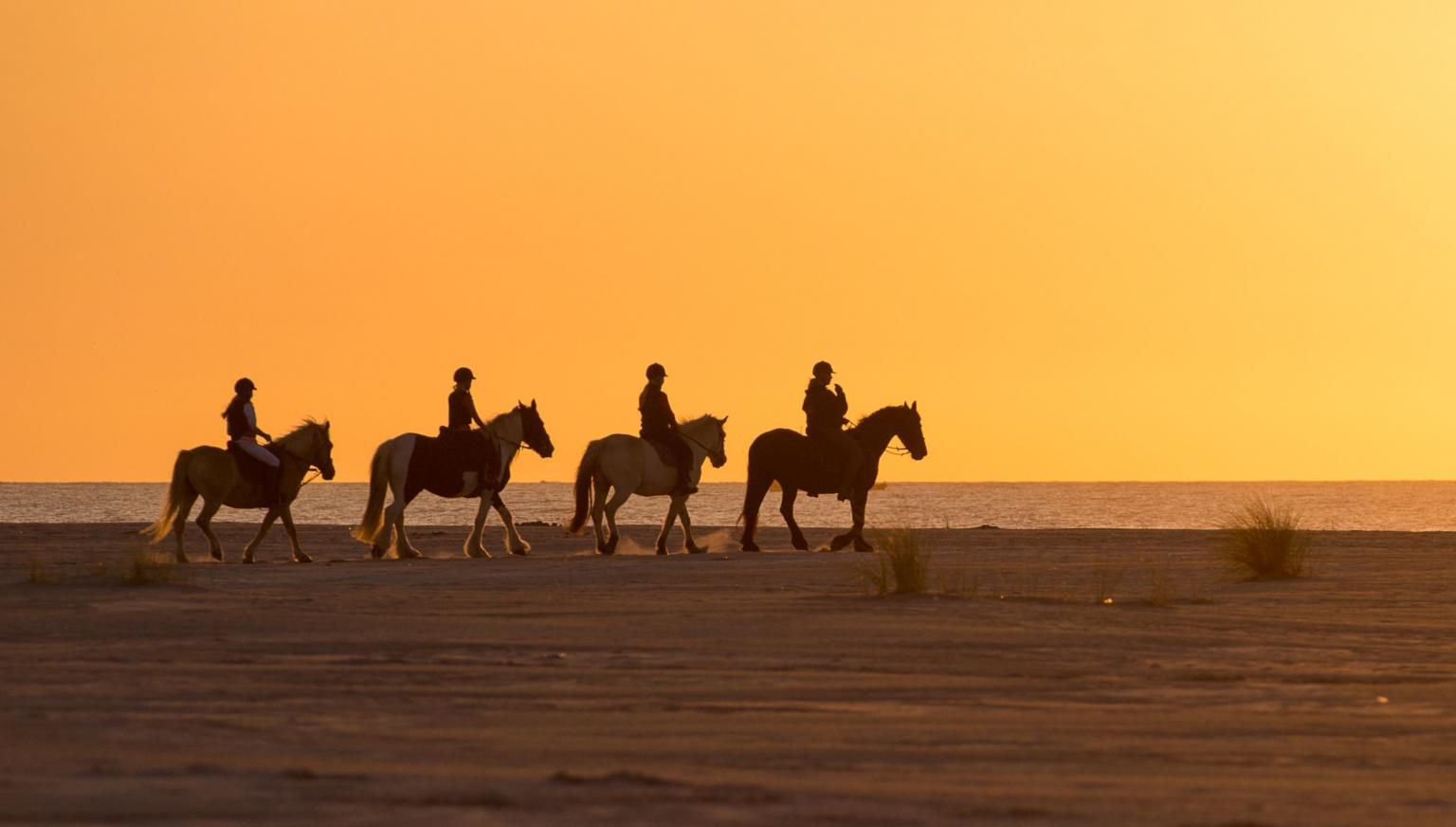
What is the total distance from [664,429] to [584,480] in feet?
3.80

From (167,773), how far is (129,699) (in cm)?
238

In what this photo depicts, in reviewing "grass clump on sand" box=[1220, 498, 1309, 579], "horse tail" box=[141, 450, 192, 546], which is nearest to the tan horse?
"horse tail" box=[141, 450, 192, 546]

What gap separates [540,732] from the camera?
9.13m

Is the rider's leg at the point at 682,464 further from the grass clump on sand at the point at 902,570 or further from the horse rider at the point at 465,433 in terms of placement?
the grass clump on sand at the point at 902,570

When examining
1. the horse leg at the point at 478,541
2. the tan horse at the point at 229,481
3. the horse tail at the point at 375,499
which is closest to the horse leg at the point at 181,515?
the tan horse at the point at 229,481

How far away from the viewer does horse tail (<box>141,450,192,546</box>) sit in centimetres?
2366

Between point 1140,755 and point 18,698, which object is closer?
point 1140,755

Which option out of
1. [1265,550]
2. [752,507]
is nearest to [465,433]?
[752,507]

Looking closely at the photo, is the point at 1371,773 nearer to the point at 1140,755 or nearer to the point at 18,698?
the point at 1140,755

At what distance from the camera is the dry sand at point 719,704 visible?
290 inches

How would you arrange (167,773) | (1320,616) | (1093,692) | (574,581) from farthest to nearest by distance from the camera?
(574,581)
(1320,616)
(1093,692)
(167,773)

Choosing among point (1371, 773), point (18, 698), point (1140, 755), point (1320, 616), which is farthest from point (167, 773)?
point (1320, 616)

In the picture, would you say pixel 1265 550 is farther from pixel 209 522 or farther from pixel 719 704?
pixel 719 704

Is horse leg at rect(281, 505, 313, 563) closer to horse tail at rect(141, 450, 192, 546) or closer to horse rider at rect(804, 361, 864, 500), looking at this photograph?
horse tail at rect(141, 450, 192, 546)
